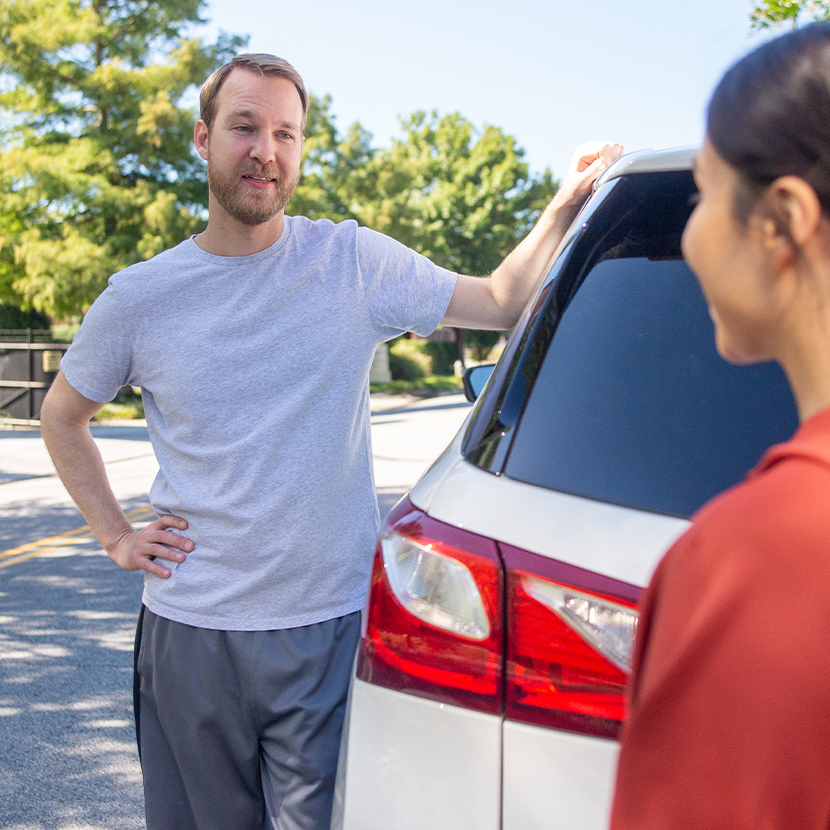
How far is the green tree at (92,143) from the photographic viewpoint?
915 inches

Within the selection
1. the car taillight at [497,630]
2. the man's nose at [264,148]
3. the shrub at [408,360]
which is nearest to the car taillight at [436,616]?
the car taillight at [497,630]

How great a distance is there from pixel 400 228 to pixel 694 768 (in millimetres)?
33486

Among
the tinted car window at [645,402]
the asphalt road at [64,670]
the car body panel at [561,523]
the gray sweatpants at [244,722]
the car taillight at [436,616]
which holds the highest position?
the tinted car window at [645,402]

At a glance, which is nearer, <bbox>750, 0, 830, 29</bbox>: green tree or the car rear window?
the car rear window

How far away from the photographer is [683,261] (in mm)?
1642

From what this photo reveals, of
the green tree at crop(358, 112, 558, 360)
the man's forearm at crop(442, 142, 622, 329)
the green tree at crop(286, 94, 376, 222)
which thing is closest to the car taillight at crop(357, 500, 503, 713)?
the man's forearm at crop(442, 142, 622, 329)

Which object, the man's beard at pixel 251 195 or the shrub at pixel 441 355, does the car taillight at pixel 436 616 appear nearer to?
the man's beard at pixel 251 195

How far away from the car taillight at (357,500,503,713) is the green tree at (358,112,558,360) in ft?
143

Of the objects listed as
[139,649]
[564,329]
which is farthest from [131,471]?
[564,329]

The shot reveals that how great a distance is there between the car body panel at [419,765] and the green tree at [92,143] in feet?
75.6

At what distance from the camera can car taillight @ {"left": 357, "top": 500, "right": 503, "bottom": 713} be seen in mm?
1391

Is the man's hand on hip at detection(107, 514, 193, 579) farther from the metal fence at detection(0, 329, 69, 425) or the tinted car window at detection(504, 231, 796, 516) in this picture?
the metal fence at detection(0, 329, 69, 425)

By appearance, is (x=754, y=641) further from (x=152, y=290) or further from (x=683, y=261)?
(x=152, y=290)

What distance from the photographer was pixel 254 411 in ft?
6.96
